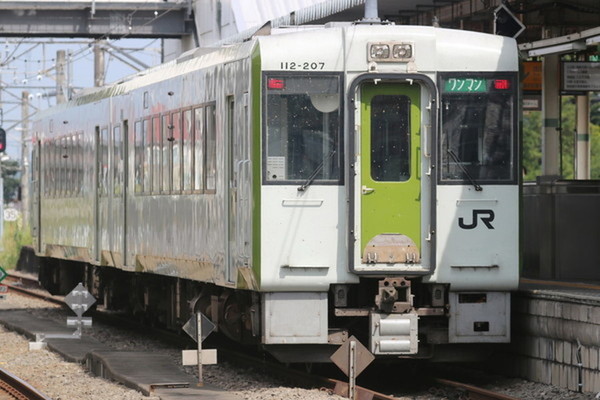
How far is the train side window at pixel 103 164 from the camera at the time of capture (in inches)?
824

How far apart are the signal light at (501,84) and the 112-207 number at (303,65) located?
5.30ft

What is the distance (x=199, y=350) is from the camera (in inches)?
561

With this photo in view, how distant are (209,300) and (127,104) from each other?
402 centimetres

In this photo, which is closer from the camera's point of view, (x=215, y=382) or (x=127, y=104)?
(x=215, y=382)

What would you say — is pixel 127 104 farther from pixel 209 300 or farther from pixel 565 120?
pixel 565 120

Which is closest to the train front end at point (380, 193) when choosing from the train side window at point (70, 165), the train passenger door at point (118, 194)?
the train passenger door at point (118, 194)

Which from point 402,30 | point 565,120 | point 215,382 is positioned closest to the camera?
point 402,30

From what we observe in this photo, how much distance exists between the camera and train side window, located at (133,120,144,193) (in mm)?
18609

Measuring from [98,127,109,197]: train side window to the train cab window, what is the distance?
7.99m

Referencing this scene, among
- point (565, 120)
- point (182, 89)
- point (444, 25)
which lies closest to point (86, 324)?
point (182, 89)

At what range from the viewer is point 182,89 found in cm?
1666

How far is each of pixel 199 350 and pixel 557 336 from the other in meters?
3.30

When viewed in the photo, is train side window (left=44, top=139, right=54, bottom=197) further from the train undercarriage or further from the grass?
the grass

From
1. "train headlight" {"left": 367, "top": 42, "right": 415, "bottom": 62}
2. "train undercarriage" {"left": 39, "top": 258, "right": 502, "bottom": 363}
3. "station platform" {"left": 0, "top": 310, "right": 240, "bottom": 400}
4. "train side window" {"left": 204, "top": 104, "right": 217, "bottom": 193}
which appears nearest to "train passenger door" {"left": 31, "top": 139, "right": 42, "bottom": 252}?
"station platform" {"left": 0, "top": 310, "right": 240, "bottom": 400}
